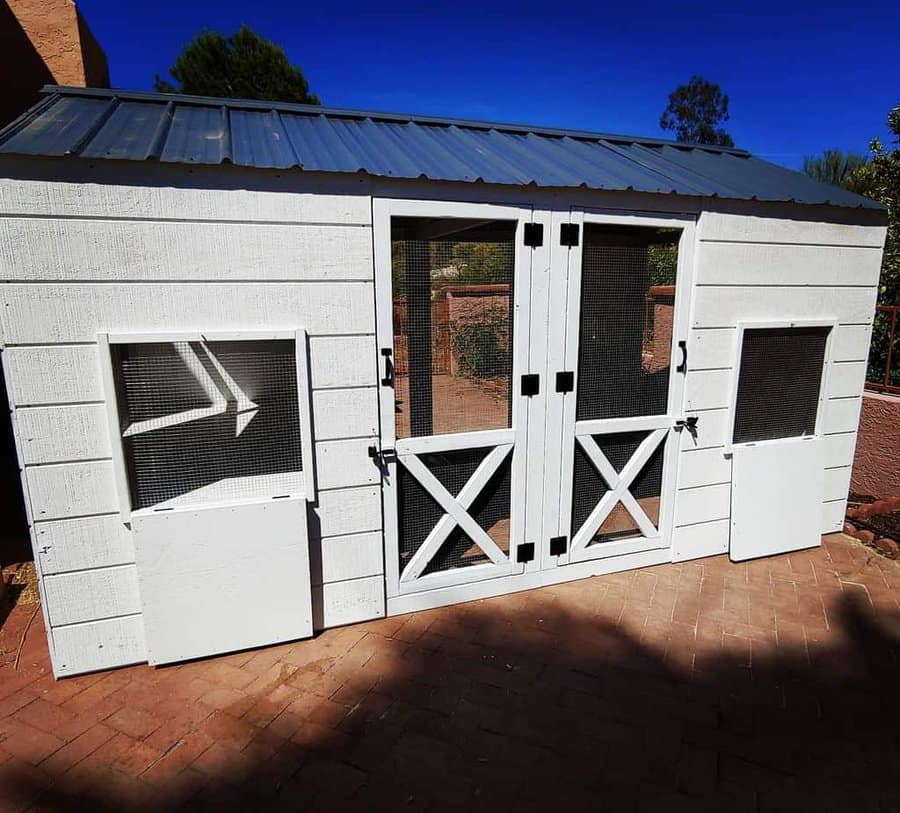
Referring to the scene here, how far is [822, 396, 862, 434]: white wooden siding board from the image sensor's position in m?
3.65

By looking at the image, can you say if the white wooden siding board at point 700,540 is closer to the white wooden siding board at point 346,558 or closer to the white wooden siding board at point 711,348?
the white wooden siding board at point 711,348

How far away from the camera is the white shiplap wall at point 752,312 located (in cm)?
318

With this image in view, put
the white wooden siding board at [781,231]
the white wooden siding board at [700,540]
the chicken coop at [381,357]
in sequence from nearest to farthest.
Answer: the chicken coop at [381,357] → the white wooden siding board at [781,231] → the white wooden siding board at [700,540]

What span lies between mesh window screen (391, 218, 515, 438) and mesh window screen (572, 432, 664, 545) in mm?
711

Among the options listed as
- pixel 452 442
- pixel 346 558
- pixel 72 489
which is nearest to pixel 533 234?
pixel 452 442

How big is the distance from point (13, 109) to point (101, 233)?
357 centimetres

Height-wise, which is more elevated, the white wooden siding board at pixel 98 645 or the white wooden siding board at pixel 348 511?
the white wooden siding board at pixel 348 511

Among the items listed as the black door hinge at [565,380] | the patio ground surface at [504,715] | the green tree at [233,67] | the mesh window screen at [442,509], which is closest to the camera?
the patio ground surface at [504,715]

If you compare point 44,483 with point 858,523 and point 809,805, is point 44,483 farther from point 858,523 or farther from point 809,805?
point 858,523

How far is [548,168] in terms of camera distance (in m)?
2.90

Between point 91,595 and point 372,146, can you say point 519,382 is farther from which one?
point 91,595

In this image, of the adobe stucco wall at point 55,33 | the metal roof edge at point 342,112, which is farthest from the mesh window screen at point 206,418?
the adobe stucco wall at point 55,33

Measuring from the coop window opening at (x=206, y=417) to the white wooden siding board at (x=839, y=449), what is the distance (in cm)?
335

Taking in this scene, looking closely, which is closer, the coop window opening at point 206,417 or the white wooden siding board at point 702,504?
the coop window opening at point 206,417
